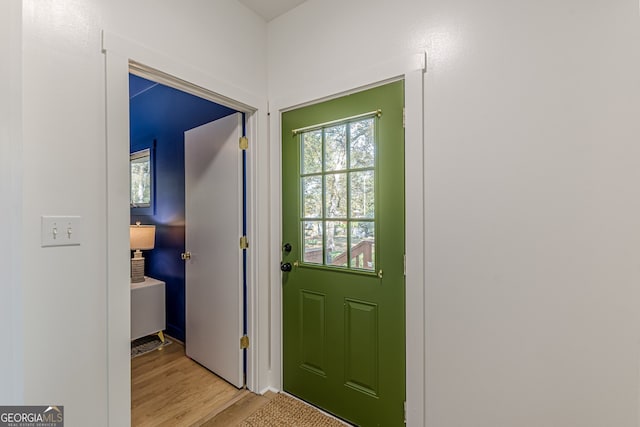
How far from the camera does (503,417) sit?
1302 millimetres

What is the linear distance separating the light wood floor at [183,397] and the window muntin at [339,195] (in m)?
1.05

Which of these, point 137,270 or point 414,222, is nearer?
point 414,222

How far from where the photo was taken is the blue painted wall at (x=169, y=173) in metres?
2.83

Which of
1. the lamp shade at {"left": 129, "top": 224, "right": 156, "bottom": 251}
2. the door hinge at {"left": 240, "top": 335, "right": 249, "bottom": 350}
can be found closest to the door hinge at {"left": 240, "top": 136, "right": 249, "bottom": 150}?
the door hinge at {"left": 240, "top": 335, "right": 249, "bottom": 350}

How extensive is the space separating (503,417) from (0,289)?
1992 mm

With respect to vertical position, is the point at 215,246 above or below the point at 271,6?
below

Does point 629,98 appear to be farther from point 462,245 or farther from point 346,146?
point 346,146

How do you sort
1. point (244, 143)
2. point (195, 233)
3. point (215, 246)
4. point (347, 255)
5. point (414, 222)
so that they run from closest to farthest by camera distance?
1. point (414, 222)
2. point (347, 255)
3. point (244, 143)
4. point (215, 246)
5. point (195, 233)

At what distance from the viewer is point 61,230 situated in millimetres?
1188

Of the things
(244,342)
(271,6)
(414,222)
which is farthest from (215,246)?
(271,6)

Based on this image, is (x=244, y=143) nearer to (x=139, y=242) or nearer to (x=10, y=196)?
(x=10, y=196)

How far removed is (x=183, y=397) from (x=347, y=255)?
151cm

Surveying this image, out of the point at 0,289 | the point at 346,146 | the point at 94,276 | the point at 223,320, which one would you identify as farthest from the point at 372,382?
the point at 0,289

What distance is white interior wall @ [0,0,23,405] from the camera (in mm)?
948
